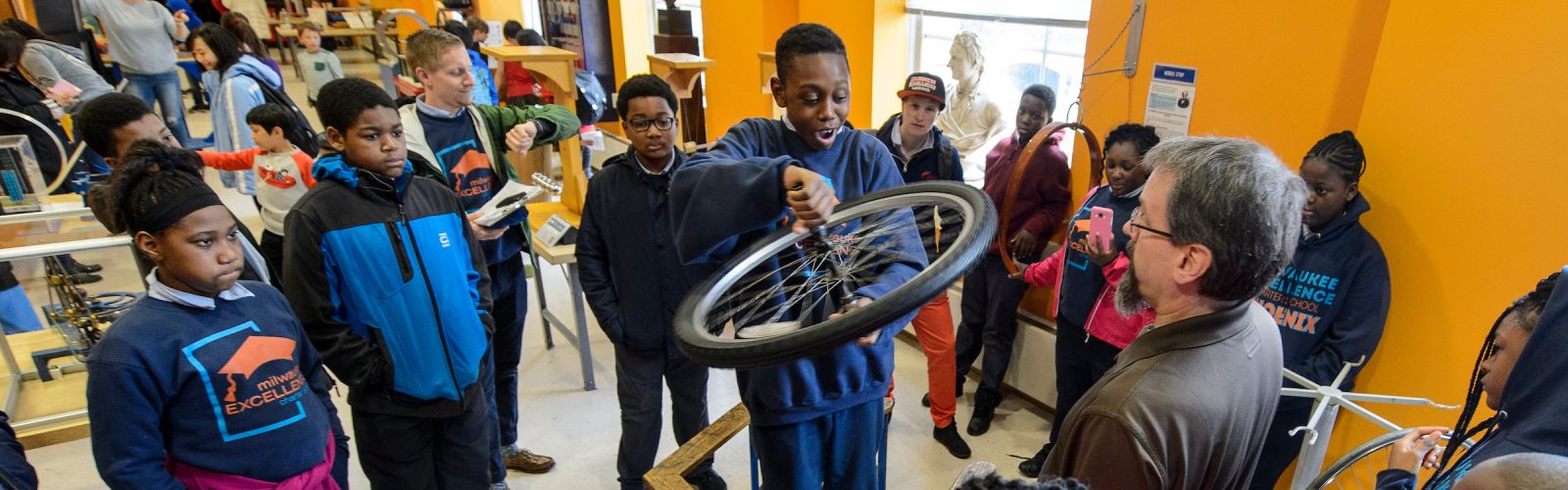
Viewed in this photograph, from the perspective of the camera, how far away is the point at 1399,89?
194cm

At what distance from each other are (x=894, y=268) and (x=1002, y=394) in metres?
2.29

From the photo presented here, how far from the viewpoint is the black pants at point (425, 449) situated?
1922 millimetres

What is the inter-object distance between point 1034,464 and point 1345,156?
152 cm

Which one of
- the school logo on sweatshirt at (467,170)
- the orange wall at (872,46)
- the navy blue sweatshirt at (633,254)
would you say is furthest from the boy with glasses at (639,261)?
the orange wall at (872,46)

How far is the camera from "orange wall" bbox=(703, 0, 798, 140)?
461 cm

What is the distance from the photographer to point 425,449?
6.58ft

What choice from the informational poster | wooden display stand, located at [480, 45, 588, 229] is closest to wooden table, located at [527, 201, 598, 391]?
wooden display stand, located at [480, 45, 588, 229]

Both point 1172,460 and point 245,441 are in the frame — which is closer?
point 1172,460

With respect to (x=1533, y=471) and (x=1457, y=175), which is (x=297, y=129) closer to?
(x=1533, y=471)

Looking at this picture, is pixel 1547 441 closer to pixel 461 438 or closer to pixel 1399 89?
pixel 1399 89

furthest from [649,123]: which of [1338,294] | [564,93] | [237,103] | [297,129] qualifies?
[237,103]

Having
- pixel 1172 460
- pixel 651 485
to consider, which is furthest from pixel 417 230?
pixel 1172 460

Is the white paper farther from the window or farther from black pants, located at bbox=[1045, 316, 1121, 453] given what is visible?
the window

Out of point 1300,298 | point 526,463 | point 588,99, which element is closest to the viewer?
point 1300,298
